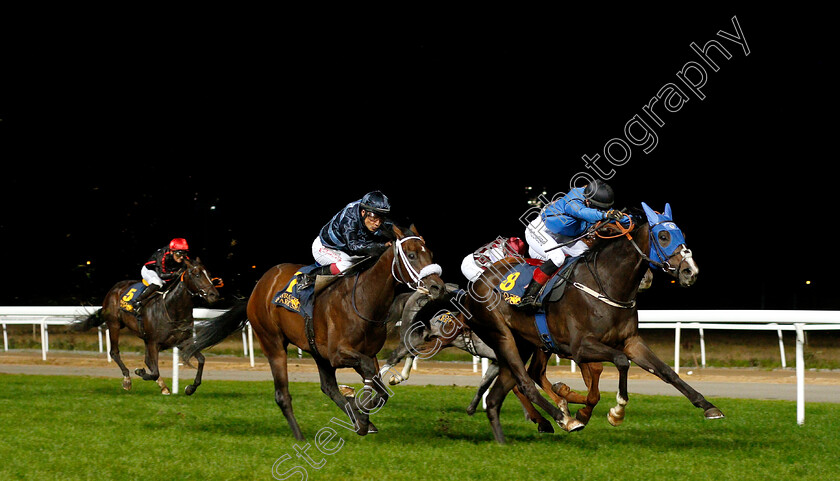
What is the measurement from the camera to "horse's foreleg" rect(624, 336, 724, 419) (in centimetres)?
555

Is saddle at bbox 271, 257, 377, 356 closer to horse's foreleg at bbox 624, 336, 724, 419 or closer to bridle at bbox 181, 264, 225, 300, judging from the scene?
horse's foreleg at bbox 624, 336, 724, 419

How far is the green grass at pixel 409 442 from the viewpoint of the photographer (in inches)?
208

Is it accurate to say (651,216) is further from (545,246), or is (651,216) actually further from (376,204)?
(376,204)

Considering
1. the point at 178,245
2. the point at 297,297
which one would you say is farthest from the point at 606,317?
the point at 178,245

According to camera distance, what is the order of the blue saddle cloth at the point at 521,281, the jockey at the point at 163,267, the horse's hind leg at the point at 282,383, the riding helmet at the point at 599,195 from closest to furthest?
the blue saddle cloth at the point at 521,281
the riding helmet at the point at 599,195
the horse's hind leg at the point at 282,383
the jockey at the point at 163,267

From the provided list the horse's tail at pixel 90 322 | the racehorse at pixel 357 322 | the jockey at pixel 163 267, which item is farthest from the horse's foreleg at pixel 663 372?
the horse's tail at pixel 90 322

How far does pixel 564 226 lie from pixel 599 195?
392mm

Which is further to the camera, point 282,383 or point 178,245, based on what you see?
point 178,245

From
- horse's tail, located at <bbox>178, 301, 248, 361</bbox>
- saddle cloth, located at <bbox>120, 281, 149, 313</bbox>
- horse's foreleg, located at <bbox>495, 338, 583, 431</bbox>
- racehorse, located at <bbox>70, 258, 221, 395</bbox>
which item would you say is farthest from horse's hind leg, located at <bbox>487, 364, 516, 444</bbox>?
saddle cloth, located at <bbox>120, 281, 149, 313</bbox>

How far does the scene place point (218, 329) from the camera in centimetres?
843

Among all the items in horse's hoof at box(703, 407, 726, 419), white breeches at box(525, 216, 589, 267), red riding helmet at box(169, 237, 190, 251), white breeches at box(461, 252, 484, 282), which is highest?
white breeches at box(525, 216, 589, 267)

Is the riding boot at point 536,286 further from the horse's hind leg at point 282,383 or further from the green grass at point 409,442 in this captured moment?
the horse's hind leg at point 282,383

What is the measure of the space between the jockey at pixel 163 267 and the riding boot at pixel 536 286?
600 centimetres

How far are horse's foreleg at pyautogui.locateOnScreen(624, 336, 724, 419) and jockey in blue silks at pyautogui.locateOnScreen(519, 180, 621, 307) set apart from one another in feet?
2.60
